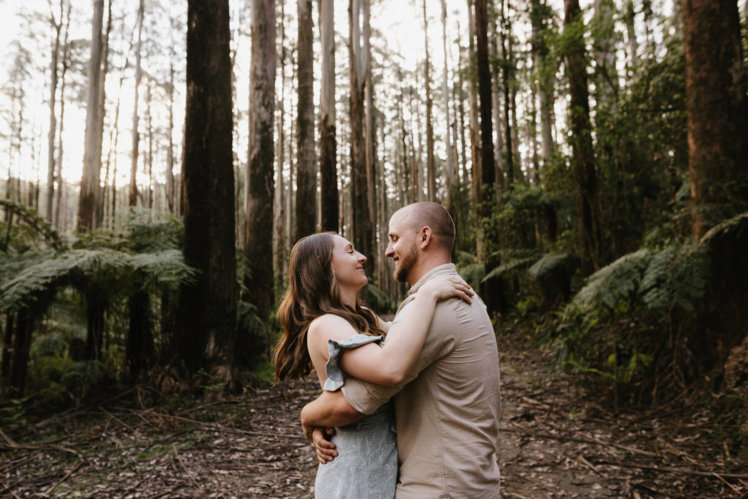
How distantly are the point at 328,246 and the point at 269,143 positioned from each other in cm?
694

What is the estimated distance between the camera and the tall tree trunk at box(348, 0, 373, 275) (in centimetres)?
1485

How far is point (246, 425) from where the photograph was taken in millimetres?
5039

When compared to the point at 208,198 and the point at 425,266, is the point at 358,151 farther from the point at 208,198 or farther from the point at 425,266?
the point at 425,266

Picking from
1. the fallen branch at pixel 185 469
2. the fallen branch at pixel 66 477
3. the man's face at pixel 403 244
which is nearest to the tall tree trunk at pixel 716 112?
the man's face at pixel 403 244

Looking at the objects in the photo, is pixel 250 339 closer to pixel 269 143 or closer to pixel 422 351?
pixel 269 143

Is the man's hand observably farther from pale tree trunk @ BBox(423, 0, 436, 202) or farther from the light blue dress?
pale tree trunk @ BBox(423, 0, 436, 202)

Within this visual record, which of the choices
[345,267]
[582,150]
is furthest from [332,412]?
[582,150]

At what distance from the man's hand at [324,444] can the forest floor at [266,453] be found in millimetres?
2251

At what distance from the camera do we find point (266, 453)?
174 inches

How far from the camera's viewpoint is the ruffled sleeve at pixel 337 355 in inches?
61.5

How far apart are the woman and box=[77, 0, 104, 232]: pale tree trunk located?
35.6 feet

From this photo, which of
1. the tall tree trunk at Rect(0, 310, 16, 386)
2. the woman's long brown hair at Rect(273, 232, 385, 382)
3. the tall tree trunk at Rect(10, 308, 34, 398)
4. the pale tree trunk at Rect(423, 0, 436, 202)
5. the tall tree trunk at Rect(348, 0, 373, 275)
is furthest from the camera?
the pale tree trunk at Rect(423, 0, 436, 202)

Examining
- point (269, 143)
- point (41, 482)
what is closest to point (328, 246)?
point (41, 482)

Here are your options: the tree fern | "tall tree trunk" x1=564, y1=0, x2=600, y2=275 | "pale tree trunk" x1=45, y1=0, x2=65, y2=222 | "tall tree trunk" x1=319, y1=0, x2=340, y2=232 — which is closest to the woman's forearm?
the tree fern
